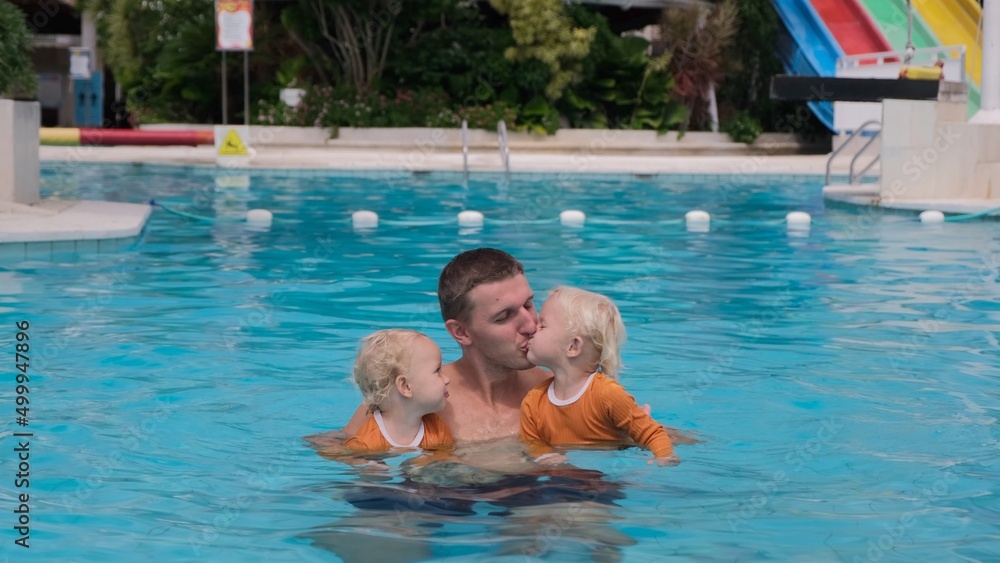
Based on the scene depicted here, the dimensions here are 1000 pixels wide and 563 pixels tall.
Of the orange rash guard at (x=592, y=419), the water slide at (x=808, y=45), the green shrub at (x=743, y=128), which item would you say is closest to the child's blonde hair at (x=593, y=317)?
the orange rash guard at (x=592, y=419)

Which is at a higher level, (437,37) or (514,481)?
(437,37)

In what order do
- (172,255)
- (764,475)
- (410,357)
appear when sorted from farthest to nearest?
(172,255)
(764,475)
(410,357)

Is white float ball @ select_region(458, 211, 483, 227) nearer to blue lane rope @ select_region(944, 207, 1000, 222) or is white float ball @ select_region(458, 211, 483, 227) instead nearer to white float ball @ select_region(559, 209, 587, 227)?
white float ball @ select_region(559, 209, 587, 227)

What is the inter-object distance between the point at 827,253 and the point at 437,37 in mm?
15531

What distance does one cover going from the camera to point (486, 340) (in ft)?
13.6

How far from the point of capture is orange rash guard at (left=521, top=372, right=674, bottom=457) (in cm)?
407

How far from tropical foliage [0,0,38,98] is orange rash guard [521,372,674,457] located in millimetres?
8875

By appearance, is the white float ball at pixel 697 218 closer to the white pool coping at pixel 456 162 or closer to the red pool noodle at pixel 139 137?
the white pool coping at pixel 456 162

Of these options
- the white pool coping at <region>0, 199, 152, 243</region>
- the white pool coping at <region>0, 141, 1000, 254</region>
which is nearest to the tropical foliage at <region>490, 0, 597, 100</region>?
the white pool coping at <region>0, 141, 1000, 254</region>

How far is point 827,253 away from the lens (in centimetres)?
1077

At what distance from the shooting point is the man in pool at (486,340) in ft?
13.2

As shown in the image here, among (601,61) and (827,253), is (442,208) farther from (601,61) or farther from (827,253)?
(601,61)

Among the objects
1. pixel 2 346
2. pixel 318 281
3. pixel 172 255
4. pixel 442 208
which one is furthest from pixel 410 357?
pixel 442 208

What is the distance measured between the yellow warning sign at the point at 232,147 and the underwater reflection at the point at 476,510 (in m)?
16.3
